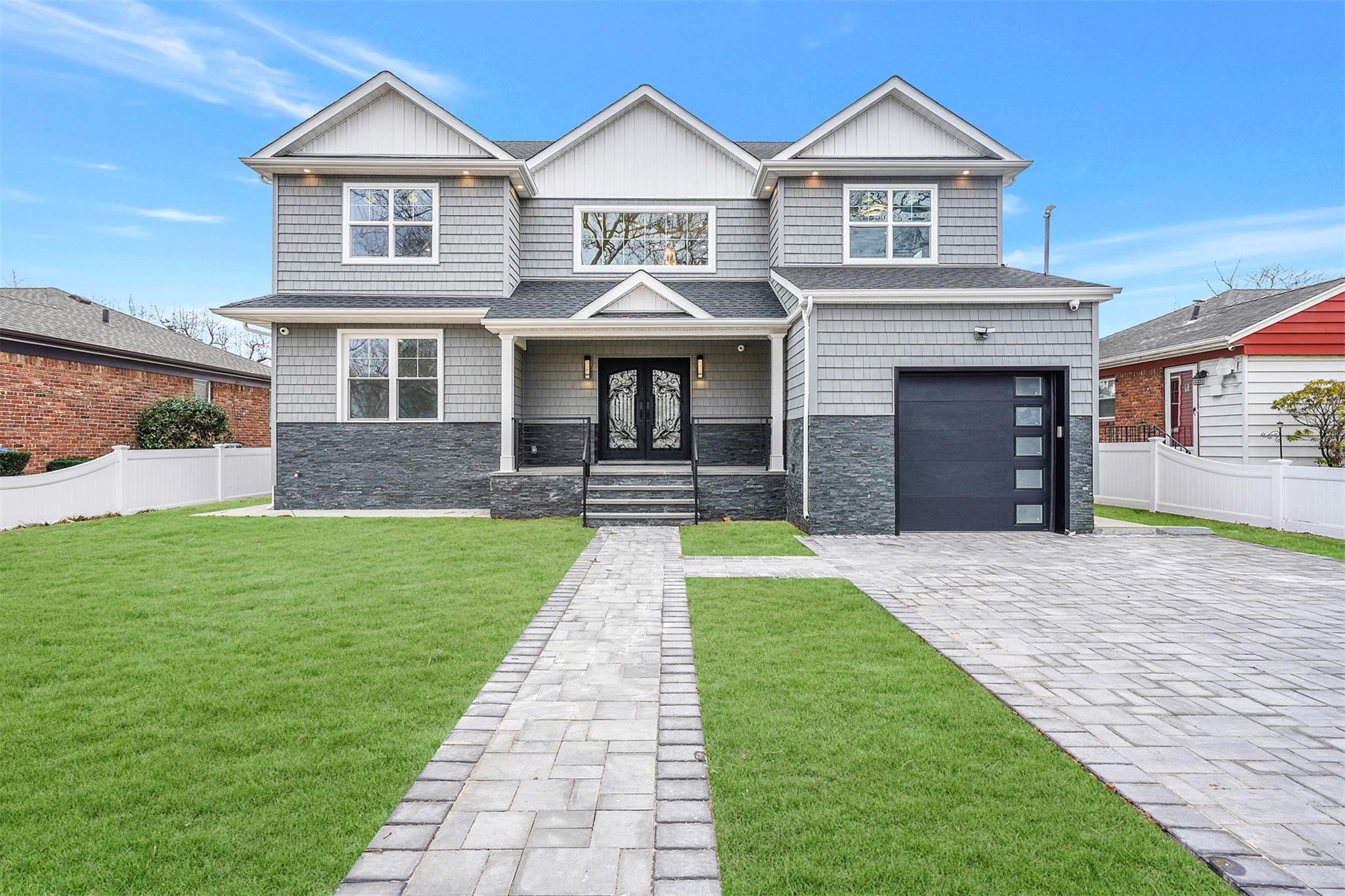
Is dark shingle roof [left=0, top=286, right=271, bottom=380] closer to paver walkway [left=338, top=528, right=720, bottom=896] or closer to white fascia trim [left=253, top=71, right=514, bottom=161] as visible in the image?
white fascia trim [left=253, top=71, right=514, bottom=161]

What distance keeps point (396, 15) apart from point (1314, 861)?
24.2 m

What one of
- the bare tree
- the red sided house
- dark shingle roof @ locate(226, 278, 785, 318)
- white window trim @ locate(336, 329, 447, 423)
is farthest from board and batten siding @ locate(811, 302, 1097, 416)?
the bare tree

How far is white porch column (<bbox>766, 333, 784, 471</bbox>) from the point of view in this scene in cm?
1092

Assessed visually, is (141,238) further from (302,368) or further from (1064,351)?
(1064,351)

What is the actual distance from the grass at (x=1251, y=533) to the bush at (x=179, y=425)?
19.0 metres

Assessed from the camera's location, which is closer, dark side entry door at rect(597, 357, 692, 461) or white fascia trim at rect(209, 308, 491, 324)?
white fascia trim at rect(209, 308, 491, 324)

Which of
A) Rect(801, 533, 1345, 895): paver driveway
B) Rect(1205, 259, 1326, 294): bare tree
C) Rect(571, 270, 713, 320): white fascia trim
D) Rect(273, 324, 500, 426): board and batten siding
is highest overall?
Rect(1205, 259, 1326, 294): bare tree

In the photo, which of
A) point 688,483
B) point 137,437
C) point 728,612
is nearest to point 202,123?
point 137,437

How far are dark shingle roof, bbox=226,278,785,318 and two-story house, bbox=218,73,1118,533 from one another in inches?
2.9

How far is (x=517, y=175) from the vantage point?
1192cm

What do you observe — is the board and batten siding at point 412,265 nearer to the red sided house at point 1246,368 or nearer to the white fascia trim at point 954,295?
the white fascia trim at point 954,295

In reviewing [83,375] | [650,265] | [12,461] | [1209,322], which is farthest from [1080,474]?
[83,375]

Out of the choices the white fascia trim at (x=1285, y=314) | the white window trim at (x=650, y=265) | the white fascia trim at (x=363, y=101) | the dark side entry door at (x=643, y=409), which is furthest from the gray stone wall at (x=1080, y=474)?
the white fascia trim at (x=363, y=101)

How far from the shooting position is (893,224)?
→ 11656 millimetres
